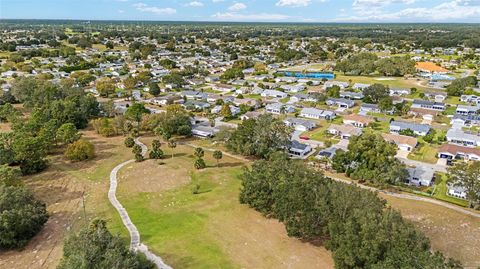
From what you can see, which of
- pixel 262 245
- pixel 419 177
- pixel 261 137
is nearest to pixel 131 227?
pixel 262 245

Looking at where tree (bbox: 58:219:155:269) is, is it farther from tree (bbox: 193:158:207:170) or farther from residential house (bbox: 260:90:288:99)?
residential house (bbox: 260:90:288:99)

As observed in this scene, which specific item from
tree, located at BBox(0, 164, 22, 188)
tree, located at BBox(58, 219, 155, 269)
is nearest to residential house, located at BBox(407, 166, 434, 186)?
tree, located at BBox(58, 219, 155, 269)

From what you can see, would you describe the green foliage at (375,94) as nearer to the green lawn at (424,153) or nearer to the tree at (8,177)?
the green lawn at (424,153)

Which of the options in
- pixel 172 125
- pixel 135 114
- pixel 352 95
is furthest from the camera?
pixel 352 95

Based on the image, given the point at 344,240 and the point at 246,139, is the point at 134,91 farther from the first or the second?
the point at 344,240

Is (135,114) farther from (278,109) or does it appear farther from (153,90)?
(278,109)

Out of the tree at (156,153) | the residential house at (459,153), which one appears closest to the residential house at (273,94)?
the residential house at (459,153)
